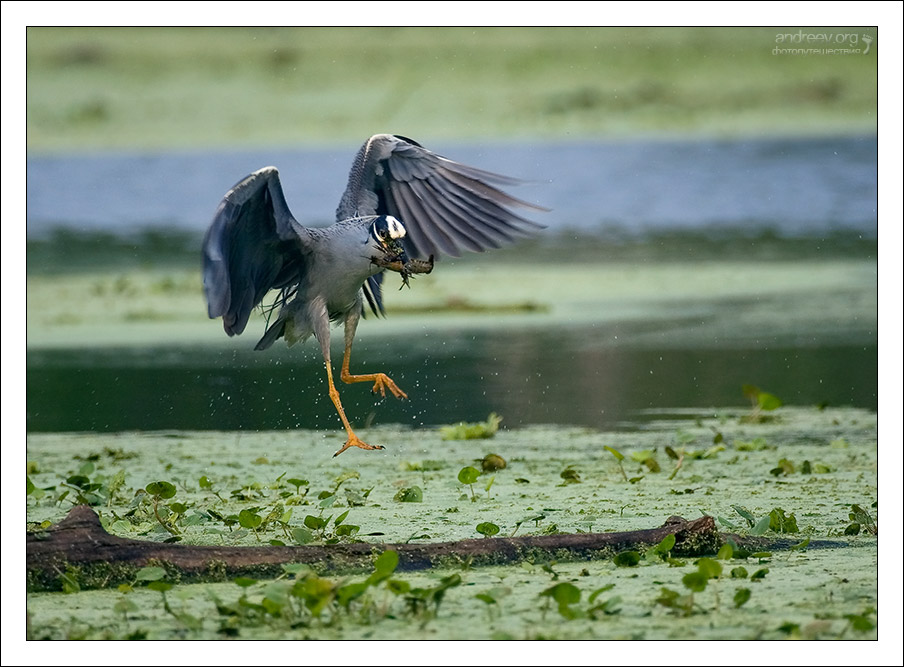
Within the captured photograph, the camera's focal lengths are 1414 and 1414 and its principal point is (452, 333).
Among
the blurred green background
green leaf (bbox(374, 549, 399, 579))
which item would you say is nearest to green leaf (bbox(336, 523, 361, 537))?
green leaf (bbox(374, 549, 399, 579))

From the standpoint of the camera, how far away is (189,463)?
6.39m

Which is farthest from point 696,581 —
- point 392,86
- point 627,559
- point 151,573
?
point 392,86

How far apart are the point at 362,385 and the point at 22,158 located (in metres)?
3.10

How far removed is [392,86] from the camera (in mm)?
14008

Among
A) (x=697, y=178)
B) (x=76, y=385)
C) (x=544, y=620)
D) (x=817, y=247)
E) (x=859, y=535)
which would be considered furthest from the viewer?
(x=697, y=178)

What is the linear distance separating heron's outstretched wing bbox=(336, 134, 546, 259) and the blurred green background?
24.5 ft

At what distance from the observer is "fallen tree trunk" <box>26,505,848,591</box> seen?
14.3ft

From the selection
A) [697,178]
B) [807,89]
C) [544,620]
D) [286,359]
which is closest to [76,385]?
[286,359]

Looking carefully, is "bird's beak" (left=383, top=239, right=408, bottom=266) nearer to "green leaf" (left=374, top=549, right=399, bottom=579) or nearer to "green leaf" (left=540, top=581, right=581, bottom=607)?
"green leaf" (left=374, top=549, right=399, bottom=579)

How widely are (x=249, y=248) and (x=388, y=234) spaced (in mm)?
543

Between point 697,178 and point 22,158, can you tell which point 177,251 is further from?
point 22,158

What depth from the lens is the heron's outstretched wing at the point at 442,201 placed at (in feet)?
20.1

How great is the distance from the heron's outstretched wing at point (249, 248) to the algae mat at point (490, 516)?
76 cm

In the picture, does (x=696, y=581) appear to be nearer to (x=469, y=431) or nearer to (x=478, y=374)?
(x=469, y=431)
